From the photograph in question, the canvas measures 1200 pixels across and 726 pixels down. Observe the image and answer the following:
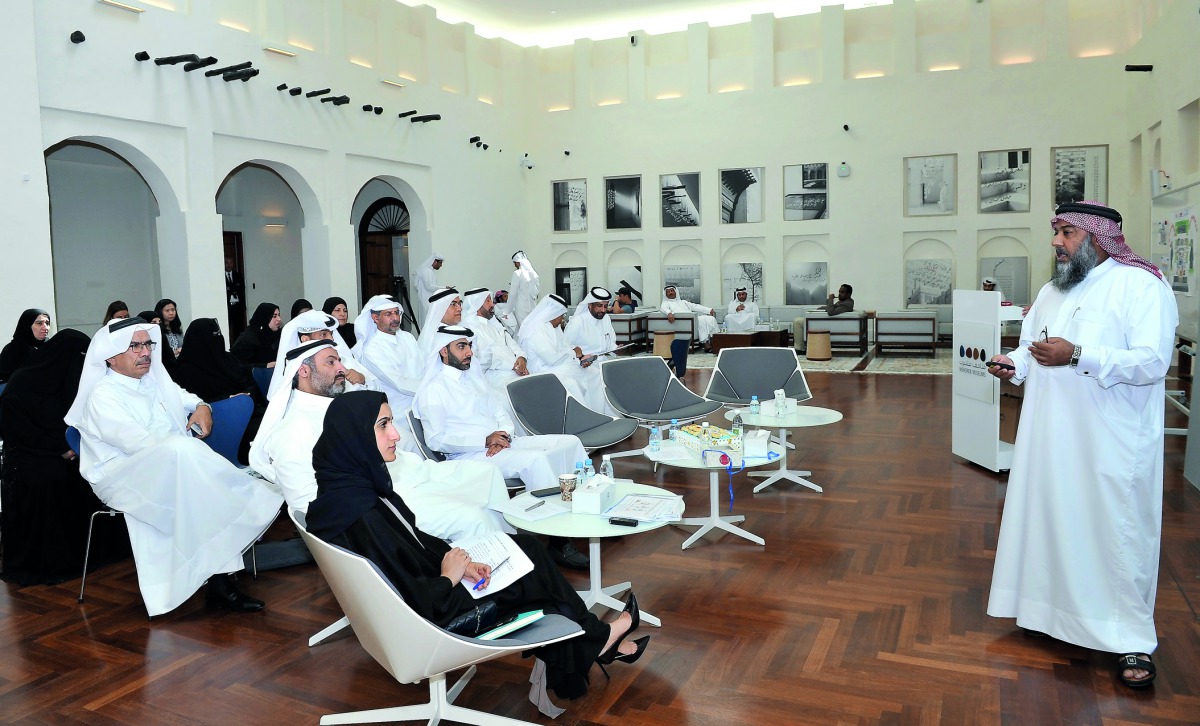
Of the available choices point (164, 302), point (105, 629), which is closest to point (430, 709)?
point (105, 629)

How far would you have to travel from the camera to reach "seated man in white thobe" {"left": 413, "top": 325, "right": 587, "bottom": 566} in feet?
17.8

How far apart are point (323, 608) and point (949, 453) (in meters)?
5.48

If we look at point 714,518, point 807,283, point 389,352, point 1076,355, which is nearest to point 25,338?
point 389,352

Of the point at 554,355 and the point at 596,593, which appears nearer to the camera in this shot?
the point at 596,593

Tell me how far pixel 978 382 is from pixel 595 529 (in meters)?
Answer: 4.59

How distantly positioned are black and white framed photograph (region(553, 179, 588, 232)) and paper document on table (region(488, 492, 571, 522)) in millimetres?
15145

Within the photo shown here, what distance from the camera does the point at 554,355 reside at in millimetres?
Answer: 8836

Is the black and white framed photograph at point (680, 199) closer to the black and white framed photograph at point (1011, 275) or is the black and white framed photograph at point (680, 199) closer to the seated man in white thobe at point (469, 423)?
the black and white framed photograph at point (1011, 275)

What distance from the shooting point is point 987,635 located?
12.7ft

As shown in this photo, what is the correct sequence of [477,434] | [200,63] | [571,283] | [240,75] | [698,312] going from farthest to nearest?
1. [571,283]
2. [698,312]
3. [240,75]
4. [200,63]
5. [477,434]

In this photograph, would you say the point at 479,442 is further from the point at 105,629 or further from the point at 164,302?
the point at 164,302

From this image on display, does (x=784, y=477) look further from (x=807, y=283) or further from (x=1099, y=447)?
(x=807, y=283)

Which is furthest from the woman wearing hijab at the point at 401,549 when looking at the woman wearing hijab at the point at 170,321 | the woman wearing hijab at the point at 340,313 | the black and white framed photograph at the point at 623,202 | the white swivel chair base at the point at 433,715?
the black and white framed photograph at the point at 623,202

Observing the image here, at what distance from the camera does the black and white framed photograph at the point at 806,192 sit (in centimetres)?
1744
